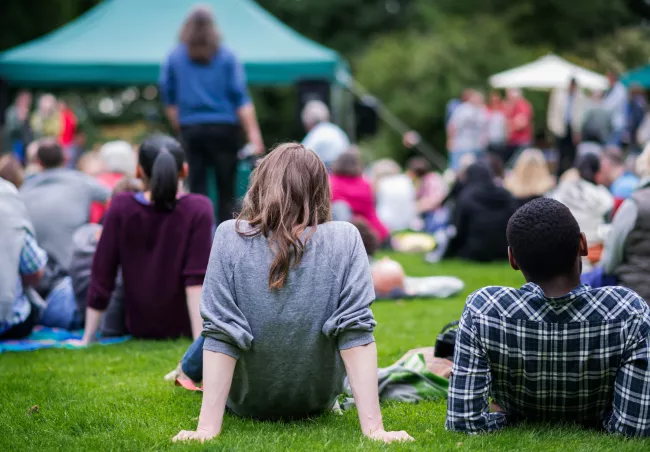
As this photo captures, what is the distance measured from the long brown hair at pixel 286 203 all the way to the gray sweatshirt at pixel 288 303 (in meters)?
0.04

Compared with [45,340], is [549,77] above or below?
above

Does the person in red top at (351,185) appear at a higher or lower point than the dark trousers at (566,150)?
higher

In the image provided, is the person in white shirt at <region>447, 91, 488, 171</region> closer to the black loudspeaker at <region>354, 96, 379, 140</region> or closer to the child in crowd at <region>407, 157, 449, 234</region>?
the black loudspeaker at <region>354, 96, 379, 140</region>

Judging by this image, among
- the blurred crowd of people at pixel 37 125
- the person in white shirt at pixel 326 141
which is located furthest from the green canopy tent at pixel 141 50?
the blurred crowd of people at pixel 37 125

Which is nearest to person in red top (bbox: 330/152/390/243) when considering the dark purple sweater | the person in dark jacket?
the person in dark jacket

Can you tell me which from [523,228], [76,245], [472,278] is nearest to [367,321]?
[523,228]

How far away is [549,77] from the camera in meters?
21.1

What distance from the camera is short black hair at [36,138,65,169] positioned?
7281mm

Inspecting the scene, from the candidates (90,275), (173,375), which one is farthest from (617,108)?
(173,375)

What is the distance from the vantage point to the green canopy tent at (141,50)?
13.3 meters

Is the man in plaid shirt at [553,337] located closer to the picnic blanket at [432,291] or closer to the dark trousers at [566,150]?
the picnic blanket at [432,291]

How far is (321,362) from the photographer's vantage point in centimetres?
354

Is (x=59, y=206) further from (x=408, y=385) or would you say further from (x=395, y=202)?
(x=395, y=202)

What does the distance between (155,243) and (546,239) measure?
2875mm
